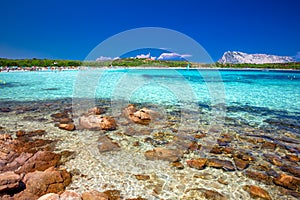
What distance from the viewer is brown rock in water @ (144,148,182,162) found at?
5941 mm

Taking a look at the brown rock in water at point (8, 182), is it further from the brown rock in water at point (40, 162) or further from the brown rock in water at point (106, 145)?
the brown rock in water at point (106, 145)

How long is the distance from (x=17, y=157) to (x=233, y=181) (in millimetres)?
6022

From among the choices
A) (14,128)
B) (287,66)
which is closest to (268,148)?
(14,128)

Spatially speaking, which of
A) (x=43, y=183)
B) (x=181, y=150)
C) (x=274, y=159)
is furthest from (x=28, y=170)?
(x=274, y=159)

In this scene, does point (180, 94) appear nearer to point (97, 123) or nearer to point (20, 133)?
point (97, 123)

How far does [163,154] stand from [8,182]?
4042 mm

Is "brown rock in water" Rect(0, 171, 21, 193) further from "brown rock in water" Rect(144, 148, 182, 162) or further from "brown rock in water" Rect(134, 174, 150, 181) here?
"brown rock in water" Rect(144, 148, 182, 162)

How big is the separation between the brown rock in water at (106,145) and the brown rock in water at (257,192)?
408 centimetres

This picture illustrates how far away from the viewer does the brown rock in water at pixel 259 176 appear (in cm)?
489

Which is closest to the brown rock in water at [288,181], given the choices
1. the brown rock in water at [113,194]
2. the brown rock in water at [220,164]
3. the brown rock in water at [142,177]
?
the brown rock in water at [220,164]

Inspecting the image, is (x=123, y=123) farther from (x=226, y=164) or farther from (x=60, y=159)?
(x=226, y=164)

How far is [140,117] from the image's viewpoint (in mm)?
9516

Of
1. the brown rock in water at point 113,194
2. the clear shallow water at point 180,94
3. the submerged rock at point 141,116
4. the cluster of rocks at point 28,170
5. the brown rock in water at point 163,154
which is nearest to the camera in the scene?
the cluster of rocks at point 28,170

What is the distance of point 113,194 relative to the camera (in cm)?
427
